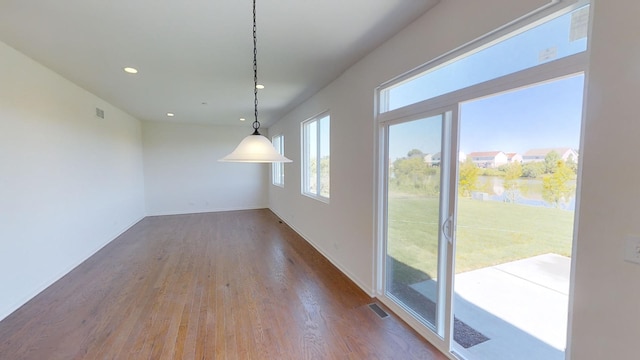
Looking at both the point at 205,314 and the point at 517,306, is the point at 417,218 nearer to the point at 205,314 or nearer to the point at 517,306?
the point at 517,306

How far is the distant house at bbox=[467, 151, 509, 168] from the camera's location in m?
1.71

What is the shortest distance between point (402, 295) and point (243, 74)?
3.30 m

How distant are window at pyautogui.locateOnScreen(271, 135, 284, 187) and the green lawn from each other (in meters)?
4.77

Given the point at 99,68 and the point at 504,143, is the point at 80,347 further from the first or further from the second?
the point at 504,143

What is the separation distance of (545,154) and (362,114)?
184 centimetres

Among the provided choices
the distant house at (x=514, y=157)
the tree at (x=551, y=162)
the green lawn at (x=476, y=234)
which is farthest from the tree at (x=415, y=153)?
the tree at (x=551, y=162)

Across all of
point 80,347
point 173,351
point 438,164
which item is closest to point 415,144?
point 438,164

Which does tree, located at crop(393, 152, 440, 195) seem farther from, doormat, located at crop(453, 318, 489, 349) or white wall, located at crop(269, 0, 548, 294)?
doormat, located at crop(453, 318, 489, 349)

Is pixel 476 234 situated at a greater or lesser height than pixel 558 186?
lesser

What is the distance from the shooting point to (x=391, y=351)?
2.07 m

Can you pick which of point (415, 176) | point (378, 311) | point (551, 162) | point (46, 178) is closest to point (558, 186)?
point (551, 162)

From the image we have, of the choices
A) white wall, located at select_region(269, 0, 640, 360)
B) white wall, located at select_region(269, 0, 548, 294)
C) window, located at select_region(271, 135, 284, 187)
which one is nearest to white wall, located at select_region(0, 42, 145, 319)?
white wall, located at select_region(269, 0, 548, 294)

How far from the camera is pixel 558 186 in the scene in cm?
142

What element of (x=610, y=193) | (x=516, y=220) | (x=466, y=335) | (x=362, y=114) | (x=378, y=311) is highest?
(x=362, y=114)
